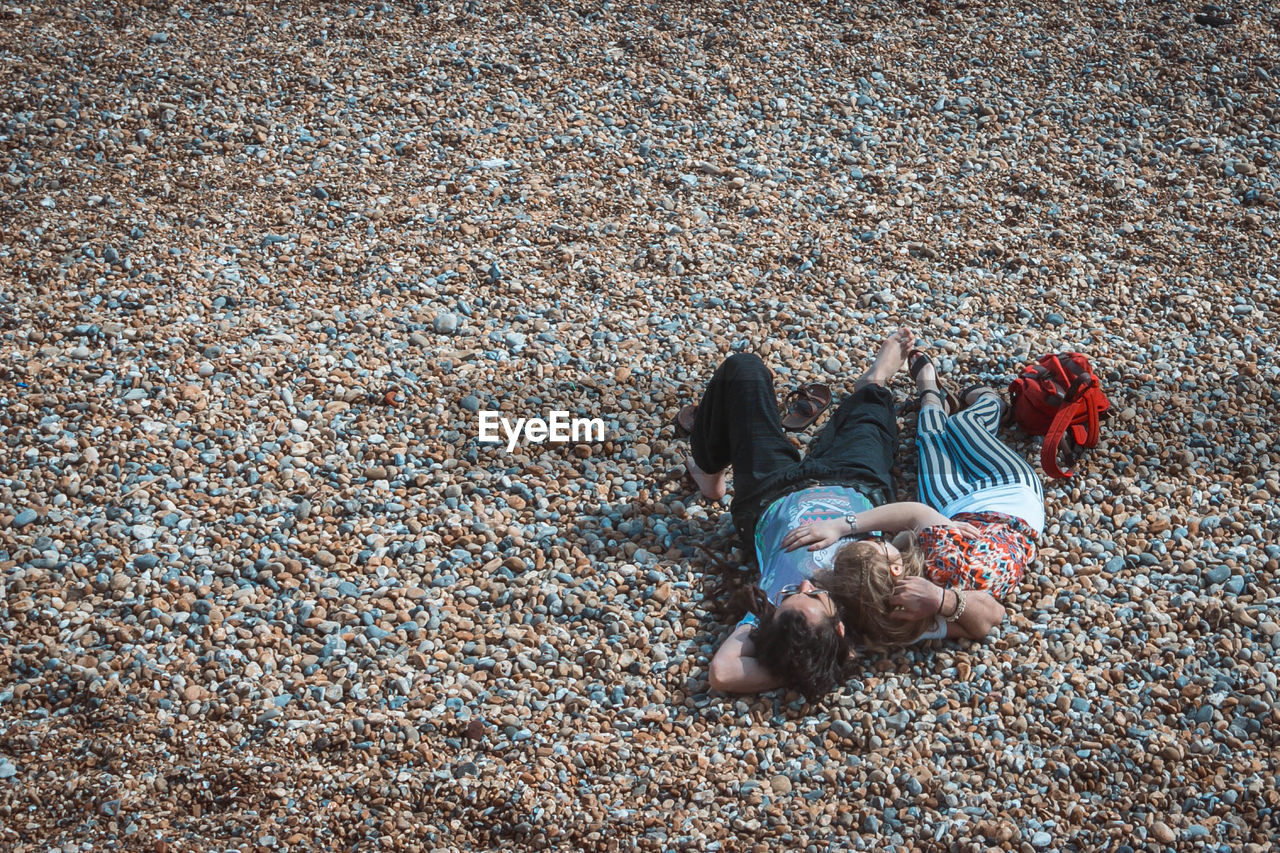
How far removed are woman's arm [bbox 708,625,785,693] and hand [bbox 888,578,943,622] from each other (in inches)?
22.1

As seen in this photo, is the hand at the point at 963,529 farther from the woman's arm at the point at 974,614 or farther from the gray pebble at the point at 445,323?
the gray pebble at the point at 445,323

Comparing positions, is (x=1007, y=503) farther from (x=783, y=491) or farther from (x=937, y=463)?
(x=783, y=491)

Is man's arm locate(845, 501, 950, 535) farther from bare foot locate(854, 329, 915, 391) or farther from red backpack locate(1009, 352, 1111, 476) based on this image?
bare foot locate(854, 329, 915, 391)

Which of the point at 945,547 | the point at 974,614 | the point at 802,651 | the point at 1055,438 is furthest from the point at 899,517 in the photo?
the point at 1055,438

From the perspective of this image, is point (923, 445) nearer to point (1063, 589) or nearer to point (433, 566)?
point (1063, 589)

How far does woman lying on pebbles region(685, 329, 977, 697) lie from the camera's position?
423 centimetres

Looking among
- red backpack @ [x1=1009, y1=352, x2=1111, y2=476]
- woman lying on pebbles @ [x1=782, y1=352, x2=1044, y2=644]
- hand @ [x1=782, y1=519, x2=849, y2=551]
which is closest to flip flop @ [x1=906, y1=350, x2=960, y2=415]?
red backpack @ [x1=1009, y1=352, x2=1111, y2=476]

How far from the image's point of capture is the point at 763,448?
4941 millimetres

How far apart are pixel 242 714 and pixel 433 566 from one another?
3.40 ft

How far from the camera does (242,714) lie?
4.21 meters

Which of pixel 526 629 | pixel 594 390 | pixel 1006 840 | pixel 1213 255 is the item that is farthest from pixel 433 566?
pixel 1213 255

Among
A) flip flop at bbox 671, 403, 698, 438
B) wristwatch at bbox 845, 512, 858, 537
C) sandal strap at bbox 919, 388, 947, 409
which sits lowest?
wristwatch at bbox 845, 512, 858, 537

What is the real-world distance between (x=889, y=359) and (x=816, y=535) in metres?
1.61

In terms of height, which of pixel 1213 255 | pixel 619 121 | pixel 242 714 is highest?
pixel 619 121
